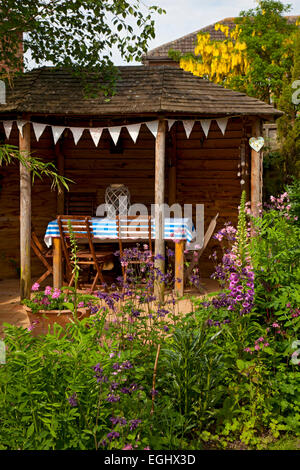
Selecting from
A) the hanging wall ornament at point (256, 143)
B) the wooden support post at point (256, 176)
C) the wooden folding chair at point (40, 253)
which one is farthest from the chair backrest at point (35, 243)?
the hanging wall ornament at point (256, 143)

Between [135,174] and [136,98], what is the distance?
2416 mm

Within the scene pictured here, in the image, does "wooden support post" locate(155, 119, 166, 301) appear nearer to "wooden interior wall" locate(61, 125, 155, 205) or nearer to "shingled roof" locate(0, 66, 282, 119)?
"shingled roof" locate(0, 66, 282, 119)

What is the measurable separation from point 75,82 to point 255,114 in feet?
9.83

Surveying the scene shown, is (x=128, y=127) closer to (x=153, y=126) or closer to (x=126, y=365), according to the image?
(x=153, y=126)

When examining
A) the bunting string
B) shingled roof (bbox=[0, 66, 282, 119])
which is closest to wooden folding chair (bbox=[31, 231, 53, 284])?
the bunting string

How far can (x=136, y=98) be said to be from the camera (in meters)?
7.47

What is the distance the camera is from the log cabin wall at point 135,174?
9539 mm

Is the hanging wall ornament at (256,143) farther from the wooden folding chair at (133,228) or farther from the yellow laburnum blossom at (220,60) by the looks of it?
the yellow laburnum blossom at (220,60)

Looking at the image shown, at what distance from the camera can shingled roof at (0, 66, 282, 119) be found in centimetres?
717

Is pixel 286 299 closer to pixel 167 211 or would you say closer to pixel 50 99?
pixel 50 99

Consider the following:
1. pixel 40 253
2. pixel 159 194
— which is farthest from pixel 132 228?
pixel 40 253

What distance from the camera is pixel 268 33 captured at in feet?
44.4
